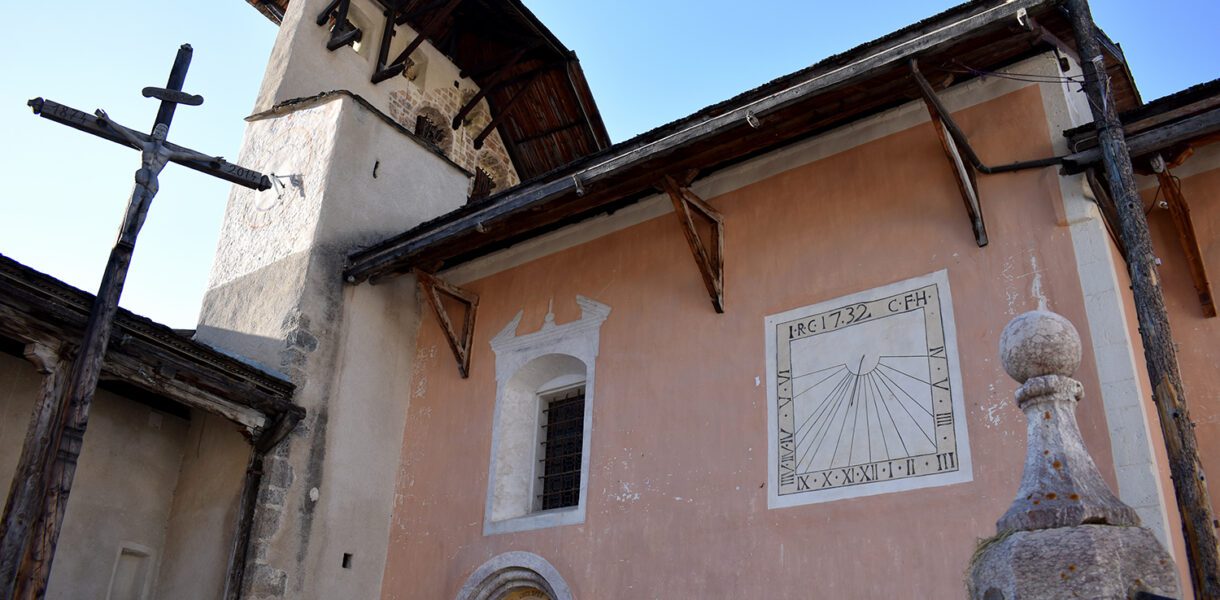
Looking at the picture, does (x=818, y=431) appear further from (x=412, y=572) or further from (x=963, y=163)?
(x=412, y=572)

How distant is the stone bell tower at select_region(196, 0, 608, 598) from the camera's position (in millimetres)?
8961

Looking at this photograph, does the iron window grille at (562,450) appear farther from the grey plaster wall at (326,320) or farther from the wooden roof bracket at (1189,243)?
the wooden roof bracket at (1189,243)

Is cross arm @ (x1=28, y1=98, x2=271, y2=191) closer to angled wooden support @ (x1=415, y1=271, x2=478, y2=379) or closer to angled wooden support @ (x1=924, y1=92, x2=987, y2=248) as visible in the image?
angled wooden support @ (x1=415, y1=271, x2=478, y2=379)

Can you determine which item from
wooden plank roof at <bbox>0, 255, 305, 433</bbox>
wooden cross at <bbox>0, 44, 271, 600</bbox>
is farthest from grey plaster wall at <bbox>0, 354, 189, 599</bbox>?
wooden cross at <bbox>0, 44, 271, 600</bbox>

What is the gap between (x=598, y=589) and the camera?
768cm

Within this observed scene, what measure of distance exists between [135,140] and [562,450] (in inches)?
172

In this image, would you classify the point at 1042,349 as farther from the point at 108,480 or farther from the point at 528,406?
the point at 108,480

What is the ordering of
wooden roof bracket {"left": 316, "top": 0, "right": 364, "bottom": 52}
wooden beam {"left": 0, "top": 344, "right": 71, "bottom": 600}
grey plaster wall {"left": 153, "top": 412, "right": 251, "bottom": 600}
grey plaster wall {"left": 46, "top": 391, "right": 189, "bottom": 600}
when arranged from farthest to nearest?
wooden roof bracket {"left": 316, "top": 0, "right": 364, "bottom": 52} < grey plaster wall {"left": 153, "top": 412, "right": 251, "bottom": 600} < grey plaster wall {"left": 46, "top": 391, "right": 189, "bottom": 600} < wooden beam {"left": 0, "top": 344, "right": 71, "bottom": 600}

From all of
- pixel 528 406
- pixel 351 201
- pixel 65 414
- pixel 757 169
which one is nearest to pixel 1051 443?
pixel 757 169

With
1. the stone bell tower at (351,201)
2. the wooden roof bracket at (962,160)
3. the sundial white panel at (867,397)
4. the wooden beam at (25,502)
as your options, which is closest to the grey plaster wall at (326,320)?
the stone bell tower at (351,201)

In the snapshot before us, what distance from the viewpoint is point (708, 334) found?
798 centimetres

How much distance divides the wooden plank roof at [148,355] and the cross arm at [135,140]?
45.8 inches

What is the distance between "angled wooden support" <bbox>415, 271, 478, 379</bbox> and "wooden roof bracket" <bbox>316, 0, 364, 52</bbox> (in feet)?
12.6

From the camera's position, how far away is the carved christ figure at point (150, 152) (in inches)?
264
